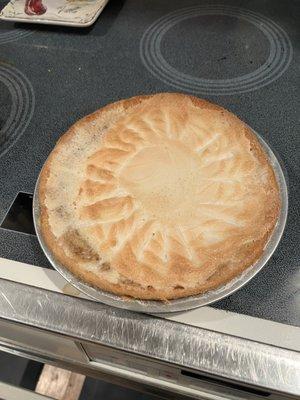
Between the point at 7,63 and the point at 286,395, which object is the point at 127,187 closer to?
the point at 286,395

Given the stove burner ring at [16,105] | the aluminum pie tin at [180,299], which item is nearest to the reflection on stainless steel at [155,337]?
the aluminum pie tin at [180,299]

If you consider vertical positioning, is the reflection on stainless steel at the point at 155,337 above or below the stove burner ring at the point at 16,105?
below

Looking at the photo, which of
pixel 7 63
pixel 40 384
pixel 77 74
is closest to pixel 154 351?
pixel 77 74

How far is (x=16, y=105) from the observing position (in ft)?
3.66

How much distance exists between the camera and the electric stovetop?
2.81ft

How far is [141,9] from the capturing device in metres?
1.36

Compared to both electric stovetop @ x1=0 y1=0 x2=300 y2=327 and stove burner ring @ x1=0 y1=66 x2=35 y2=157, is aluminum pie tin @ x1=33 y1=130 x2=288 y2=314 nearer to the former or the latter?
→ electric stovetop @ x1=0 y1=0 x2=300 y2=327

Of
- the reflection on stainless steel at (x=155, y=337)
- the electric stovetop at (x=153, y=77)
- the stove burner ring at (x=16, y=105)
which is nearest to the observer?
the reflection on stainless steel at (x=155, y=337)

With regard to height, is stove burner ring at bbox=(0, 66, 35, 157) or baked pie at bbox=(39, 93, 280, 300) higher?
stove burner ring at bbox=(0, 66, 35, 157)

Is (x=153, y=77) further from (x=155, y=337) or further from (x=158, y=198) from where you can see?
(x=155, y=337)

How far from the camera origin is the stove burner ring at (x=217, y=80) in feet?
3.61

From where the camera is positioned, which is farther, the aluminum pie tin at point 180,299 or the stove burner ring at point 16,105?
the stove burner ring at point 16,105

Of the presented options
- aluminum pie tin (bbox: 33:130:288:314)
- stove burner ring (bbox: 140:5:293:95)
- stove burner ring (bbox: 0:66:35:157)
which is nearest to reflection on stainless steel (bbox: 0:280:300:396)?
aluminum pie tin (bbox: 33:130:288:314)

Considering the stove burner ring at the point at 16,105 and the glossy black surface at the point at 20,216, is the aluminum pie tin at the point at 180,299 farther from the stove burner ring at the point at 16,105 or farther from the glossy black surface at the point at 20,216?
the stove burner ring at the point at 16,105
